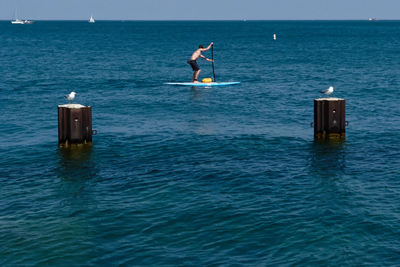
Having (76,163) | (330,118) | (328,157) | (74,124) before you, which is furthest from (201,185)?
(330,118)

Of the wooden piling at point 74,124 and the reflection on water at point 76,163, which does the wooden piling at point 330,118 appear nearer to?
the wooden piling at point 74,124

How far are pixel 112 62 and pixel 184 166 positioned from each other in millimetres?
54320

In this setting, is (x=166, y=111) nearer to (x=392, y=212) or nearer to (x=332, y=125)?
(x=332, y=125)

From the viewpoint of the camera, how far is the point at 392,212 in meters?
18.3

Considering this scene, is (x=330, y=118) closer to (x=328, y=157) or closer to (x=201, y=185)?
(x=328, y=157)

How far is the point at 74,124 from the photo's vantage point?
25.6 metres

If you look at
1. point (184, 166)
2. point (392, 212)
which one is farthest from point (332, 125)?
point (392, 212)

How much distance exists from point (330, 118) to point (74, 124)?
11.0 meters

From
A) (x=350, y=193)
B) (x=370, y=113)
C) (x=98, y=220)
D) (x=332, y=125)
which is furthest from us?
(x=370, y=113)

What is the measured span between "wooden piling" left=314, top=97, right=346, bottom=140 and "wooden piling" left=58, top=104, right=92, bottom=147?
32.3ft

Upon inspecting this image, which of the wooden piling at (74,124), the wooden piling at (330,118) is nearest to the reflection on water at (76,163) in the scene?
the wooden piling at (74,124)

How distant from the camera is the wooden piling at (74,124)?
2530 cm

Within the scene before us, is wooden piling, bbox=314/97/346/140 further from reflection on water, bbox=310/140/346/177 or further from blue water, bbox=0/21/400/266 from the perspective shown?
blue water, bbox=0/21/400/266

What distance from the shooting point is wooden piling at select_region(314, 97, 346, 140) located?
2667 centimetres
